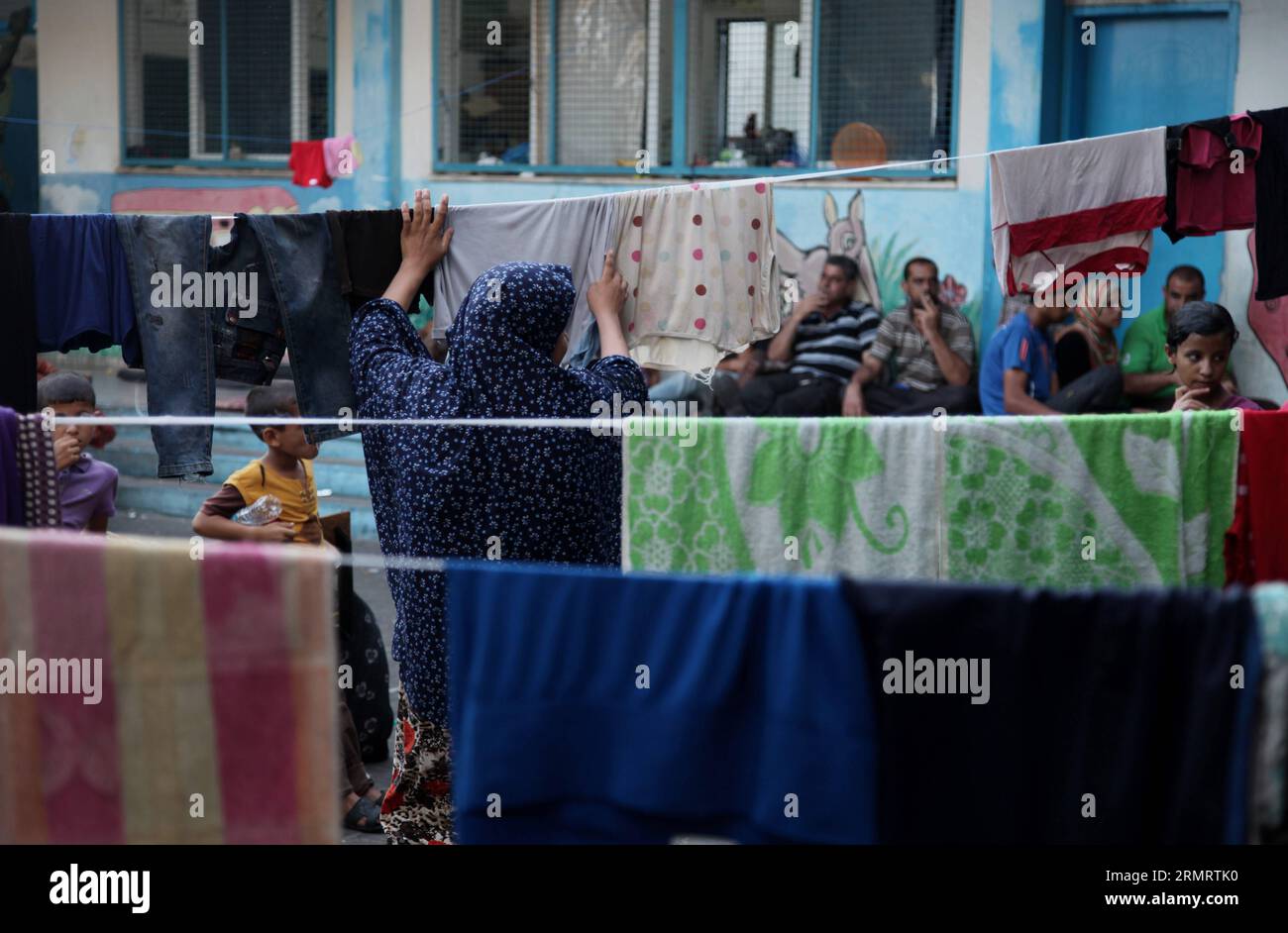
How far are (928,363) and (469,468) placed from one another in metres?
6.64

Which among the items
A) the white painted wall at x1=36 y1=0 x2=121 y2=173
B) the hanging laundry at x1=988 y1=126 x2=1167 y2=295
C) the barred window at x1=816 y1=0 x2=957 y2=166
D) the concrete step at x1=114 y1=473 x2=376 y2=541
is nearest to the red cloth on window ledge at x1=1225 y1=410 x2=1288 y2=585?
the hanging laundry at x1=988 y1=126 x2=1167 y2=295

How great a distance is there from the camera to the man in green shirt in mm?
9453

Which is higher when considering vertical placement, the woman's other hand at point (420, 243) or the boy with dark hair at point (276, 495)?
the woman's other hand at point (420, 243)

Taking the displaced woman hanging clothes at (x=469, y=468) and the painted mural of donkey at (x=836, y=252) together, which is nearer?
the displaced woman hanging clothes at (x=469, y=468)

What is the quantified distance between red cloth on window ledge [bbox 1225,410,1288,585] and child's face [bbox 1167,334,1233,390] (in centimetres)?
54

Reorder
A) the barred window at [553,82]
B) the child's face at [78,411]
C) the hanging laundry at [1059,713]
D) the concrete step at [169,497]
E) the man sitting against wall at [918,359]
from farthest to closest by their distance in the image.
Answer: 1. the barred window at [553,82]
2. the concrete step at [169,497]
3. the man sitting against wall at [918,359]
4. the child's face at [78,411]
5. the hanging laundry at [1059,713]

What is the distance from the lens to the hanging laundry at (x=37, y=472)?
3.90m

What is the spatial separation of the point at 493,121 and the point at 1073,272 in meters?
7.40

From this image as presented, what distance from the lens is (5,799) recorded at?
10.1 feet

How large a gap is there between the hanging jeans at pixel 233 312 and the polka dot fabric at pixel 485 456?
0.79m

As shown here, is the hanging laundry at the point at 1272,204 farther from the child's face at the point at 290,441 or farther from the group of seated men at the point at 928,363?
the group of seated men at the point at 928,363

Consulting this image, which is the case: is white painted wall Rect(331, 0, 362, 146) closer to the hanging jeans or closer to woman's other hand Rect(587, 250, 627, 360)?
the hanging jeans

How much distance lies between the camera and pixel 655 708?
287 centimetres

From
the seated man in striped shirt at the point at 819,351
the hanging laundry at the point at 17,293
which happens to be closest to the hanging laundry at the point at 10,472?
the hanging laundry at the point at 17,293
